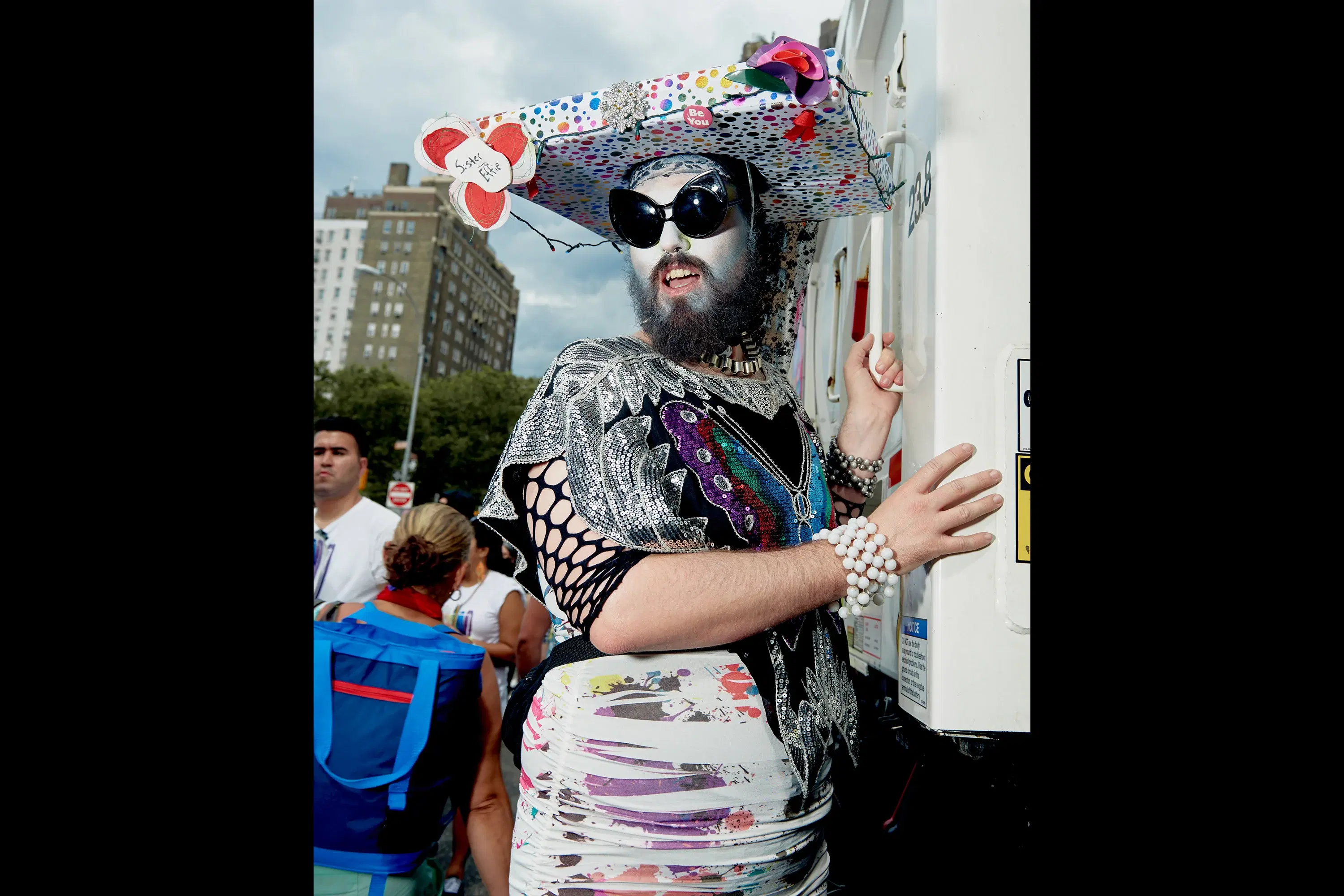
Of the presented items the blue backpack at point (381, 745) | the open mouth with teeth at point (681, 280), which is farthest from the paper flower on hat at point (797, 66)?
the blue backpack at point (381, 745)

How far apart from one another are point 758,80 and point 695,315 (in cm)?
47

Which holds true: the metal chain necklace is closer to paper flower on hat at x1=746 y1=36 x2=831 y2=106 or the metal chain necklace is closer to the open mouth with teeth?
the open mouth with teeth

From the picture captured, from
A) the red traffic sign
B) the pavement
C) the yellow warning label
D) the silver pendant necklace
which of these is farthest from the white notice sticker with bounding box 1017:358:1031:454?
the red traffic sign

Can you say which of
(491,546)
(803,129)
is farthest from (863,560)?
(491,546)

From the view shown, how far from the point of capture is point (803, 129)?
5.32 feet

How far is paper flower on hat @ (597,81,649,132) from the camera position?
158 centimetres

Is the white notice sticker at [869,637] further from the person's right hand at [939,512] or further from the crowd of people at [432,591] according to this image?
the crowd of people at [432,591]

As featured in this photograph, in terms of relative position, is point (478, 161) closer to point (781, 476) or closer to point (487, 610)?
point (781, 476)

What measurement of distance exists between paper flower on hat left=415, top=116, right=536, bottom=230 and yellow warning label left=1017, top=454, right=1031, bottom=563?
1.05 meters

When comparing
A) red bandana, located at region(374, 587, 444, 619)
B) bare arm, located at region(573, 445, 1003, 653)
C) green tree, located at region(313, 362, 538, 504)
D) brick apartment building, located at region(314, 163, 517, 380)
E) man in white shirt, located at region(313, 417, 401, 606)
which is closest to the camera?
bare arm, located at region(573, 445, 1003, 653)

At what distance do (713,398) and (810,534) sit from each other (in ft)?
1.09
